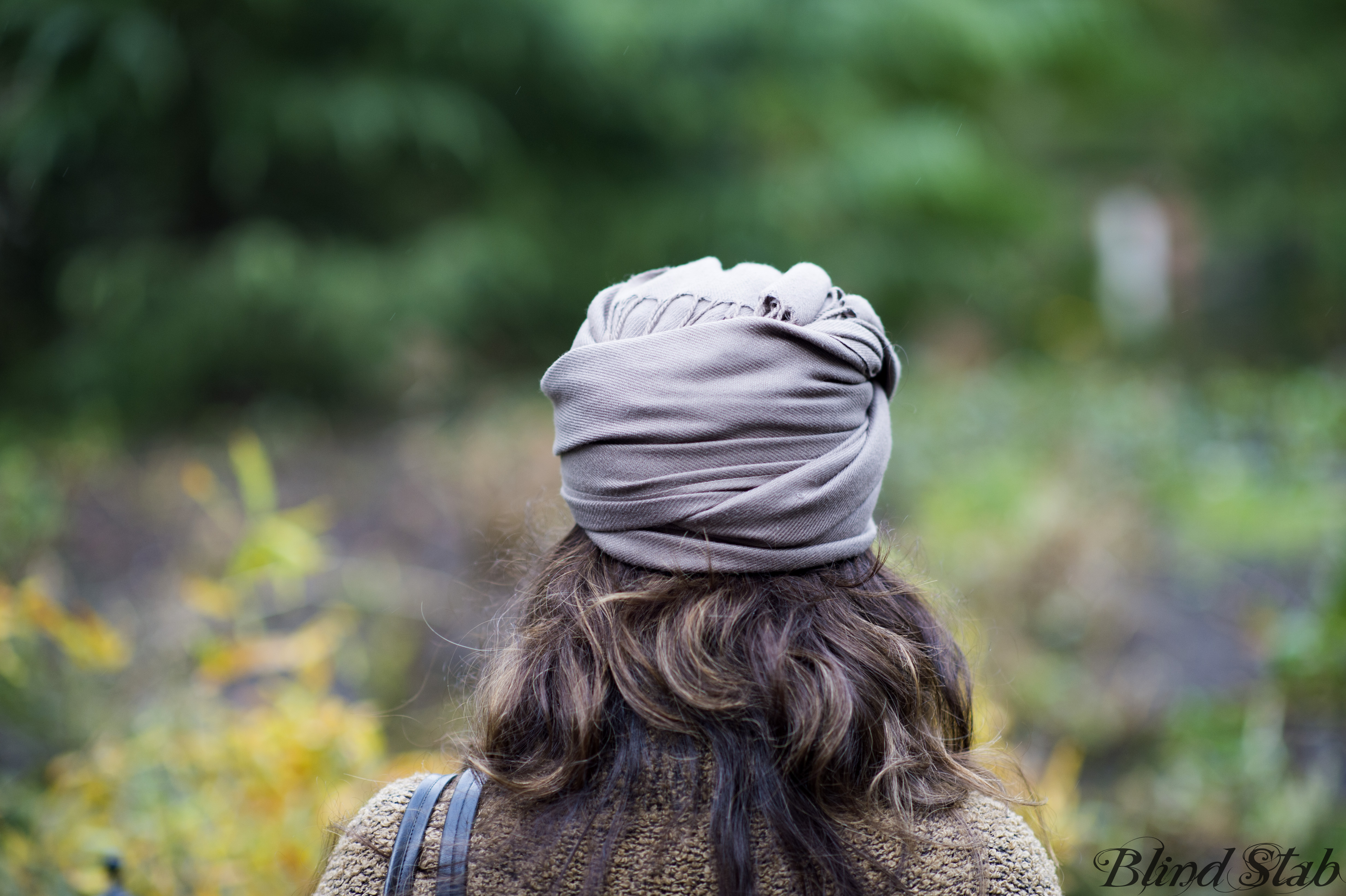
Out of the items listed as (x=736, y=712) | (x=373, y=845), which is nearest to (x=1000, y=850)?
(x=736, y=712)

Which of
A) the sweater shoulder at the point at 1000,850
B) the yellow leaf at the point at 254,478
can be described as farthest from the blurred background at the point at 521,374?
the sweater shoulder at the point at 1000,850

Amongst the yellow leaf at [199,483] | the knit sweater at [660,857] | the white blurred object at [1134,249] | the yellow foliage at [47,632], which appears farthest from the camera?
the white blurred object at [1134,249]

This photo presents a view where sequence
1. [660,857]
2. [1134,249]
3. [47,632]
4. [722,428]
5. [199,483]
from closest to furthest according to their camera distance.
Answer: [660,857] → [722,428] → [47,632] → [199,483] → [1134,249]

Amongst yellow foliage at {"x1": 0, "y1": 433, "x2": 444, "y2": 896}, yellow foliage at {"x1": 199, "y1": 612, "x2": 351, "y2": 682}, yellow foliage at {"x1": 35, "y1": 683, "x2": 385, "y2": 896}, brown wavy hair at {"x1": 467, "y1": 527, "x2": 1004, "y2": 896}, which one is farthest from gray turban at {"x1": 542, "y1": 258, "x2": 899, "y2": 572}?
yellow foliage at {"x1": 199, "y1": 612, "x2": 351, "y2": 682}

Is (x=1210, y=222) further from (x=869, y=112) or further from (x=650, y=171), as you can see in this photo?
(x=650, y=171)

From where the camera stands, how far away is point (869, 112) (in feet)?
30.9

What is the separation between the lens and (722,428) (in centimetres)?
122

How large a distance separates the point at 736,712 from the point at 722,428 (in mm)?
346

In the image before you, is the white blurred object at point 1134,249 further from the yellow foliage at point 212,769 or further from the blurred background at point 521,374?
the yellow foliage at point 212,769

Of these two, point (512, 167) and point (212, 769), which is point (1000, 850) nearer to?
point (212, 769)

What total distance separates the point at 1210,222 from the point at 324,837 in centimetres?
1222

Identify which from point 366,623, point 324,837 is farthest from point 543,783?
point 366,623

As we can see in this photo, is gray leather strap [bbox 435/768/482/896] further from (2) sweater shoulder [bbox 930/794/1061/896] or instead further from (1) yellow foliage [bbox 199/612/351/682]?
(1) yellow foliage [bbox 199/612/351/682]

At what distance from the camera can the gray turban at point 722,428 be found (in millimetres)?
1219
